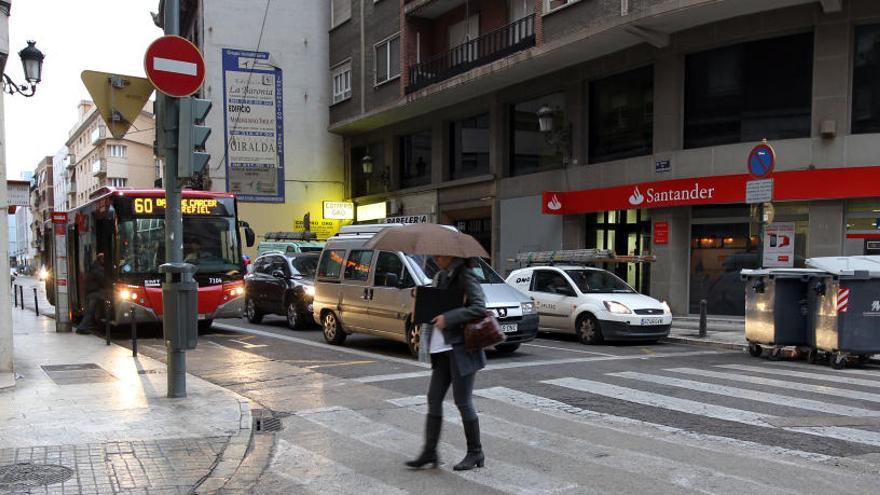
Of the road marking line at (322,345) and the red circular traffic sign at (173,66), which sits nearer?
the red circular traffic sign at (173,66)

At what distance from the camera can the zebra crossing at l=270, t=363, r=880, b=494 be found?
4.74 meters

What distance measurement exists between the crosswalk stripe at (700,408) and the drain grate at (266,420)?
11.5ft

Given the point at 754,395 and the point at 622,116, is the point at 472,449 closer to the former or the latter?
the point at 754,395

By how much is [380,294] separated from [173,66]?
5.28 m

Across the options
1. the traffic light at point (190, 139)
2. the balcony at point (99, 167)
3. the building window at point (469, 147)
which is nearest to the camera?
the traffic light at point (190, 139)

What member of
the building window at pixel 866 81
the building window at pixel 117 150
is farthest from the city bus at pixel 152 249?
the building window at pixel 117 150

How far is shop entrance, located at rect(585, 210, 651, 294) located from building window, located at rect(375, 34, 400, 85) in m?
10.4

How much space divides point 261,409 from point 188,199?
776 centimetres

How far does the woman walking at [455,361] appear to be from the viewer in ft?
15.9

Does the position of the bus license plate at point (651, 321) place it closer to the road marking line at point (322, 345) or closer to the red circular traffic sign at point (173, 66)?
the road marking line at point (322, 345)

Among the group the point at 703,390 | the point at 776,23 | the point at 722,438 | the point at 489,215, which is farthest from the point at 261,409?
the point at 489,215

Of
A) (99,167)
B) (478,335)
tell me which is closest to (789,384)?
(478,335)

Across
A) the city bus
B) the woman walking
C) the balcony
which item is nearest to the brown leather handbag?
the woman walking

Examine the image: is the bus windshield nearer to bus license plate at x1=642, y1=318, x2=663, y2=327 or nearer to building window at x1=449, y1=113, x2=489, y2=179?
bus license plate at x1=642, y1=318, x2=663, y2=327
